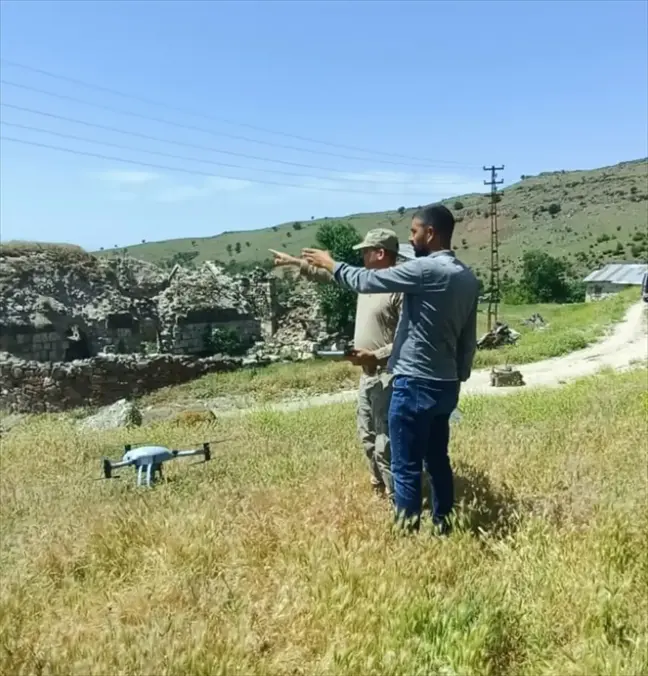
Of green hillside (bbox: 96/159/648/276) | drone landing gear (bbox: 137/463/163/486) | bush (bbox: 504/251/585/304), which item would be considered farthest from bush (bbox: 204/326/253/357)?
green hillside (bbox: 96/159/648/276)

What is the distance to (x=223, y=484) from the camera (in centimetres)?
Answer: 484

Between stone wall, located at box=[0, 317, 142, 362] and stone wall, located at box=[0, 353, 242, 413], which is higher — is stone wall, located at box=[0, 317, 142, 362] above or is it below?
above

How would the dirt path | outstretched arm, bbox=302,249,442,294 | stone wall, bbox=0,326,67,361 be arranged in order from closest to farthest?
outstretched arm, bbox=302,249,442,294 → the dirt path → stone wall, bbox=0,326,67,361

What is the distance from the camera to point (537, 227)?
8531 cm

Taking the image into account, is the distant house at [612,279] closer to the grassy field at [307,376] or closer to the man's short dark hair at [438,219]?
the grassy field at [307,376]

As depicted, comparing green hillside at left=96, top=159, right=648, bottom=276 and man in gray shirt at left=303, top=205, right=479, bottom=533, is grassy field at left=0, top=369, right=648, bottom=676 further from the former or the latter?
green hillside at left=96, top=159, right=648, bottom=276

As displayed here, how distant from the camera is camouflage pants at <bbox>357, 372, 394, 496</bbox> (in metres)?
4.21

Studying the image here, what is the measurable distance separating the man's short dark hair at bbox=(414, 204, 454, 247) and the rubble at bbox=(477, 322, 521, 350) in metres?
21.6

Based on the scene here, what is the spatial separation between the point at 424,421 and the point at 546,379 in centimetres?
1486

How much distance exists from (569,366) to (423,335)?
56.0 ft

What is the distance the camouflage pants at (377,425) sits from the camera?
4.21 metres

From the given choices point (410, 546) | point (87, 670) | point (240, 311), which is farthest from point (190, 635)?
point (240, 311)

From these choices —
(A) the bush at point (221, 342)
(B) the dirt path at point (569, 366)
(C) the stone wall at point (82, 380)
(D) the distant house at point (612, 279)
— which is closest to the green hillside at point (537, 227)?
(D) the distant house at point (612, 279)

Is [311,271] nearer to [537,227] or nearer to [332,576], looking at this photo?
[332,576]
